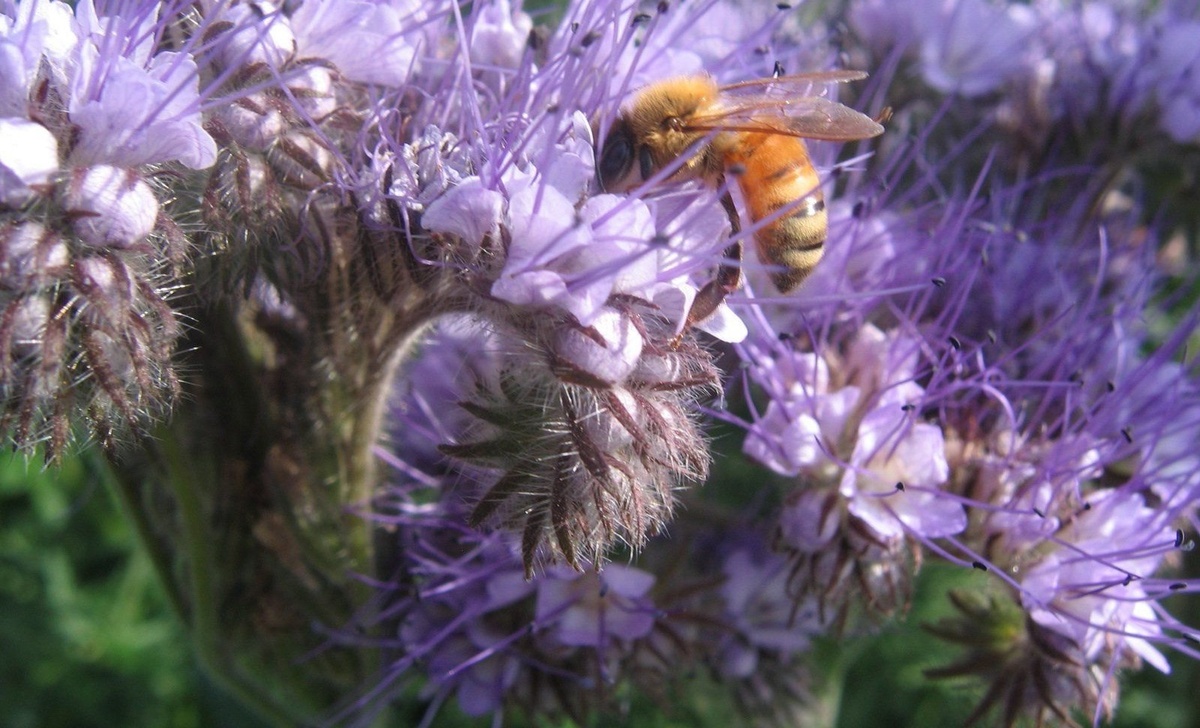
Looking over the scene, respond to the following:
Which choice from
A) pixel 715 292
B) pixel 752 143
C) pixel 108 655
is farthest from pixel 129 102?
pixel 108 655

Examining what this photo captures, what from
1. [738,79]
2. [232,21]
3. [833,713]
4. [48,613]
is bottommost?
[48,613]

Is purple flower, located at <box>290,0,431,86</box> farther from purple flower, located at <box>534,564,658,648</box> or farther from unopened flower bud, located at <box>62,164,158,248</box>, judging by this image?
purple flower, located at <box>534,564,658,648</box>

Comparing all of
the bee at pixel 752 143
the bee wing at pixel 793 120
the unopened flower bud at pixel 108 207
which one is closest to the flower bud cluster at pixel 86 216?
the unopened flower bud at pixel 108 207

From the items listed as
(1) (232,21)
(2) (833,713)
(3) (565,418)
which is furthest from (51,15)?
(2) (833,713)

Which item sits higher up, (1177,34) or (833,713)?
(1177,34)

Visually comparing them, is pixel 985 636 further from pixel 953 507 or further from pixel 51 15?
pixel 51 15

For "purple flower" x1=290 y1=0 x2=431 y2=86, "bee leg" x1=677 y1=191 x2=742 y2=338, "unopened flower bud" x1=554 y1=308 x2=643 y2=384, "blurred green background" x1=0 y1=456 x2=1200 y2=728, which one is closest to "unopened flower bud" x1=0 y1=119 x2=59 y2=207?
"purple flower" x1=290 y1=0 x2=431 y2=86

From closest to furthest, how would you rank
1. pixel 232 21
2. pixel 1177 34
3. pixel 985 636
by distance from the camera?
pixel 232 21 < pixel 985 636 < pixel 1177 34
